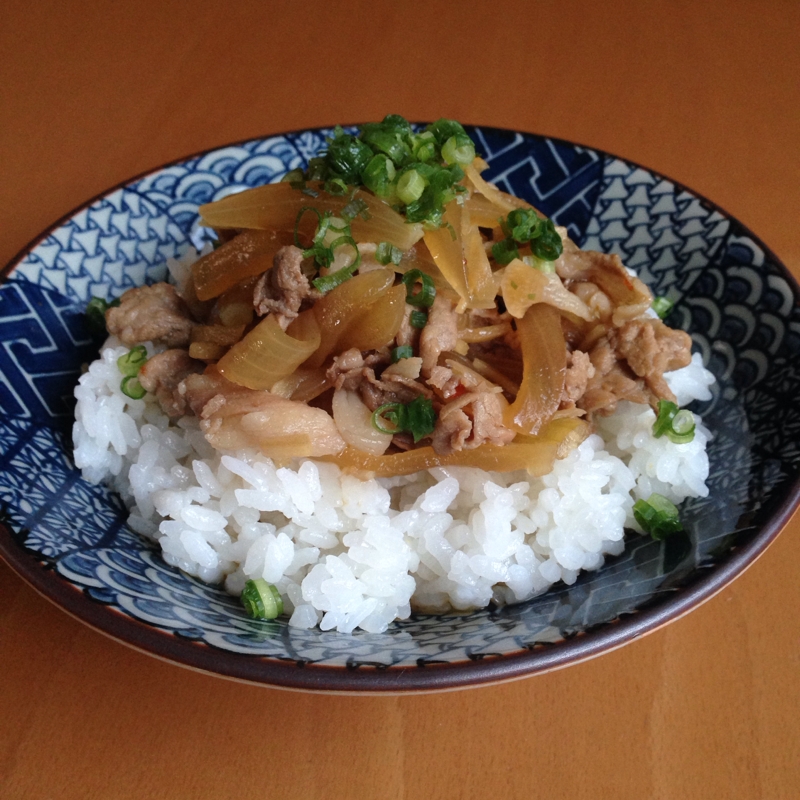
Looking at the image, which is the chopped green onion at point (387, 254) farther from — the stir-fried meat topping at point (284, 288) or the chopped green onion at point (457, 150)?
the chopped green onion at point (457, 150)

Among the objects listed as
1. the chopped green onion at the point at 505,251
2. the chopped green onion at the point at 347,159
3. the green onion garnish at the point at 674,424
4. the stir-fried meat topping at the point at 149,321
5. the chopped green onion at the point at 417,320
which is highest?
the chopped green onion at the point at 505,251

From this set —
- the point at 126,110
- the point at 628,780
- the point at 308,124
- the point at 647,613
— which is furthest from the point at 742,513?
the point at 126,110

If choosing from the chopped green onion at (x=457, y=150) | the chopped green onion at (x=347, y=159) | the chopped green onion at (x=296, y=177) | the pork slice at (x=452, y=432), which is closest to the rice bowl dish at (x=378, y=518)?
the pork slice at (x=452, y=432)

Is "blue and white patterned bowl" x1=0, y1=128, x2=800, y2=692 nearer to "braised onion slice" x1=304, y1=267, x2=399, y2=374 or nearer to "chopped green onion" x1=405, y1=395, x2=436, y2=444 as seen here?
"chopped green onion" x1=405, y1=395, x2=436, y2=444

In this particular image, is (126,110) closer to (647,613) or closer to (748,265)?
(748,265)

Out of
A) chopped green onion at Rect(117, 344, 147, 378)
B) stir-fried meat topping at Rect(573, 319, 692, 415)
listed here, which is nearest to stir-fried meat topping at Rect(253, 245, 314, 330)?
chopped green onion at Rect(117, 344, 147, 378)

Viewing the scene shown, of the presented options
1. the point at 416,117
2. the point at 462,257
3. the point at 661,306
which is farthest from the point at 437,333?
the point at 416,117
